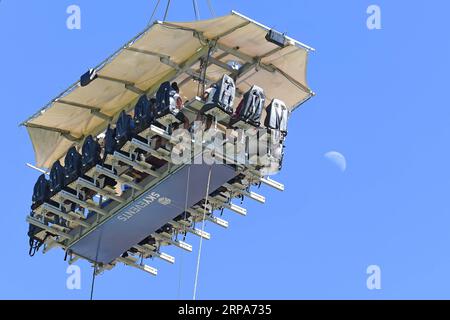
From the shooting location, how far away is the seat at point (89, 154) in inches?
1944

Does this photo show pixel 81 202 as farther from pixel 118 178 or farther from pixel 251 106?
pixel 251 106

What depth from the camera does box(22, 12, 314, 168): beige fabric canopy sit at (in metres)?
47.2

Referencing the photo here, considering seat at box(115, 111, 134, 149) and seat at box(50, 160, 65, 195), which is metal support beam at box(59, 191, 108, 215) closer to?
seat at box(50, 160, 65, 195)

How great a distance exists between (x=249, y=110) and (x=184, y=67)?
376cm

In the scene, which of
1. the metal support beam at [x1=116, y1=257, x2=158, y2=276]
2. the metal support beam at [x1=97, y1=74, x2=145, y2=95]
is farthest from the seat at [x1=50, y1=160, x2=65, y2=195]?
the metal support beam at [x1=116, y1=257, x2=158, y2=276]

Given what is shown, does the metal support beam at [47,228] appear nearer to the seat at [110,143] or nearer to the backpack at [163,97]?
the seat at [110,143]

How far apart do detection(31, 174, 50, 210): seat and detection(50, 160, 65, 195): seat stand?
353 millimetres

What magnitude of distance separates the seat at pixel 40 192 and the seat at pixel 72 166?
4.01 ft

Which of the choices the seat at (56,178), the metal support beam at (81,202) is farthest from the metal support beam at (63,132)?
the metal support beam at (81,202)

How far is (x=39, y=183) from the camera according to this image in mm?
52062

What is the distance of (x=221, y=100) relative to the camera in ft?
150
